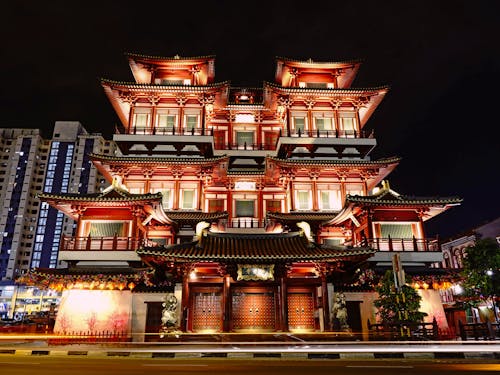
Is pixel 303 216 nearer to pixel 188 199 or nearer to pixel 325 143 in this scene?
pixel 325 143

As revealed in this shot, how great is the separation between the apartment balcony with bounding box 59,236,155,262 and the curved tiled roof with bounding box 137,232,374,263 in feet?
16.8

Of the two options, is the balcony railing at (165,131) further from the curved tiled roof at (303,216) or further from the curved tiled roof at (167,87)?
the curved tiled roof at (303,216)

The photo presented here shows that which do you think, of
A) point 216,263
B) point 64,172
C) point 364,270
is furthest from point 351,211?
point 64,172

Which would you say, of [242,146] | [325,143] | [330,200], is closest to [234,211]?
[242,146]

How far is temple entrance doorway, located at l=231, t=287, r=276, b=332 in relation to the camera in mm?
23281

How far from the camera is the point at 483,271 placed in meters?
23.7

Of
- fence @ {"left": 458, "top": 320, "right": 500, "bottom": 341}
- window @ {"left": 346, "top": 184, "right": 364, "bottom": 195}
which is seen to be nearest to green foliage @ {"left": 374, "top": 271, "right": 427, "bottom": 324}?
fence @ {"left": 458, "top": 320, "right": 500, "bottom": 341}

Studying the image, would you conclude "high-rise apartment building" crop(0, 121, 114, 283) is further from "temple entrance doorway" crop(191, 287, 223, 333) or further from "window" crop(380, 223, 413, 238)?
"window" crop(380, 223, 413, 238)

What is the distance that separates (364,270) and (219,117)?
22.7 meters

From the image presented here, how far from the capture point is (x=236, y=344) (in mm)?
18500

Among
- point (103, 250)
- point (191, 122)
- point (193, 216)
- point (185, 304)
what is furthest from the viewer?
point (191, 122)

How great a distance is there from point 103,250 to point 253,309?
459 inches

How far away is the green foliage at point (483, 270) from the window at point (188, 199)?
22.6 m

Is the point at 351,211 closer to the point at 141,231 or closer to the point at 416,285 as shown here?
the point at 416,285
